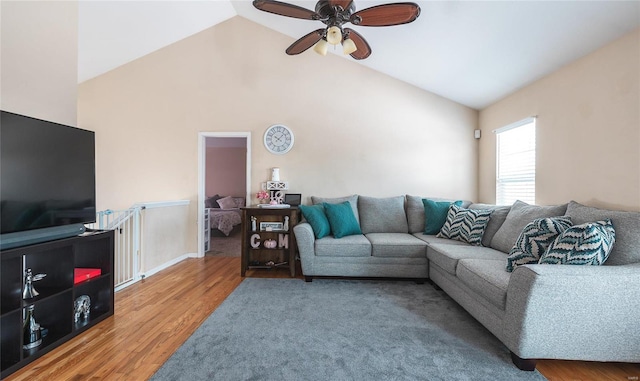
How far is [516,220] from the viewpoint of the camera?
2664mm

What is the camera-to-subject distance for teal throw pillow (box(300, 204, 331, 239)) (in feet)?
10.7

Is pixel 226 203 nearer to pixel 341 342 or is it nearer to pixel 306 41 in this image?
pixel 306 41

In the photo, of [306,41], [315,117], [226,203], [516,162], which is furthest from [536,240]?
[226,203]

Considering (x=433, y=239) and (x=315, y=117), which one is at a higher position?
(x=315, y=117)

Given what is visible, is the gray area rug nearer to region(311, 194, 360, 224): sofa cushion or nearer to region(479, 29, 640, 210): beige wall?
region(311, 194, 360, 224): sofa cushion

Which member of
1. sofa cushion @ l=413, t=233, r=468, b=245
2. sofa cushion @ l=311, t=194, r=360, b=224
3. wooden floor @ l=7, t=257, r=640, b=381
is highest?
sofa cushion @ l=311, t=194, r=360, b=224

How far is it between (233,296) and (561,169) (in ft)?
11.3

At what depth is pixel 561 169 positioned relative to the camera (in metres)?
2.63

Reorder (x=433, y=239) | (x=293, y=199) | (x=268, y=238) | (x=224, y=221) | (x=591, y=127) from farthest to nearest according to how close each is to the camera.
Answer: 1. (x=224, y=221)
2. (x=293, y=199)
3. (x=268, y=238)
4. (x=433, y=239)
5. (x=591, y=127)

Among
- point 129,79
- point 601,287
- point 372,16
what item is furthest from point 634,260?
point 129,79

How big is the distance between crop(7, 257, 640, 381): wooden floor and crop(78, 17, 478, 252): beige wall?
1500mm

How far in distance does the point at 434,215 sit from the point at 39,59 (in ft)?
13.3

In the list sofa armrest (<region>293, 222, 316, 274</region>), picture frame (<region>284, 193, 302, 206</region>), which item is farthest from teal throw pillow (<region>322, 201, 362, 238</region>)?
picture frame (<region>284, 193, 302, 206</region>)

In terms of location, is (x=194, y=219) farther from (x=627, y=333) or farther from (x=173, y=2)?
(x=627, y=333)
